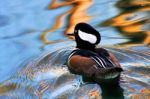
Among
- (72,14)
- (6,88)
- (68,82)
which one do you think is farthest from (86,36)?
(72,14)

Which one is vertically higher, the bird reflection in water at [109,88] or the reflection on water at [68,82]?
the reflection on water at [68,82]

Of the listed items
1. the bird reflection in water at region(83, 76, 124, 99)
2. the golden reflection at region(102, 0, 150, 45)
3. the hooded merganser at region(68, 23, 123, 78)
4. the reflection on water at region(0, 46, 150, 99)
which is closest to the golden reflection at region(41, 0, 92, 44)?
the golden reflection at region(102, 0, 150, 45)

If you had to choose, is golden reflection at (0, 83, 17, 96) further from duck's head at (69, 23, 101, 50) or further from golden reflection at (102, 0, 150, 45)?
golden reflection at (102, 0, 150, 45)

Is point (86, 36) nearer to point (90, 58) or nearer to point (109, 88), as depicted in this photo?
point (90, 58)

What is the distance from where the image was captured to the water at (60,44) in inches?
281

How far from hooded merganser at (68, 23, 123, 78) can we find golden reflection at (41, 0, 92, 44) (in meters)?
0.99

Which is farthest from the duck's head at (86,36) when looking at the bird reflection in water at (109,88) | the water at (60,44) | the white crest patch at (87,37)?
the bird reflection in water at (109,88)

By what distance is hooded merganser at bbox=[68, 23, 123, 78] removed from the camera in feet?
24.2

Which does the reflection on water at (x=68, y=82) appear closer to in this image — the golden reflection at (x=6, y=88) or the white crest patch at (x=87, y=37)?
the golden reflection at (x=6, y=88)

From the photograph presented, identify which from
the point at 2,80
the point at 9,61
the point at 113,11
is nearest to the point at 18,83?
the point at 2,80

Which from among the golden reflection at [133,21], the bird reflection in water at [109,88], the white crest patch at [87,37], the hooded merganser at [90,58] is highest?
the white crest patch at [87,37]

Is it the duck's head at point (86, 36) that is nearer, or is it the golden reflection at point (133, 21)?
the duck's head at point (86, 36)

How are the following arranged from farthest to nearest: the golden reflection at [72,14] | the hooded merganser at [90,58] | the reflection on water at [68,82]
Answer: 1. the golden reflection at [72,14]
2. the hooded merganser at [90,58]
3. the reflection on water at [68,82]

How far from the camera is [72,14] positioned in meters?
10.4
